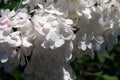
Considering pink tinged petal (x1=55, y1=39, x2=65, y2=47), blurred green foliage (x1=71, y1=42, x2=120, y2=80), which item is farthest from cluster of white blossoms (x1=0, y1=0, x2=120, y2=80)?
blurred green foliage (x1=71, y1=42, x2=120, y2=80)

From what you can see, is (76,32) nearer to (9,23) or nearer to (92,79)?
(9,23)

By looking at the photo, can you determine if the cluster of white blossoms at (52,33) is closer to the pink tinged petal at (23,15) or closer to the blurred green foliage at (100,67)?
the pink tinged petal at (23,15)

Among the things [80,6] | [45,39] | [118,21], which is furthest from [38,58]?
Answer: [118,21]

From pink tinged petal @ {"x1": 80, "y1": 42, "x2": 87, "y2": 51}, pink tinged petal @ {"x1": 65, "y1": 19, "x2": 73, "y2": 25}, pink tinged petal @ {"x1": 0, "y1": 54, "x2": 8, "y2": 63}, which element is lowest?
pink tinged petal @ {"x1": 80, "y1": 42, "x2": 87, "y2": 51}

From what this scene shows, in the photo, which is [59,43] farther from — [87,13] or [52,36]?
[87,13]

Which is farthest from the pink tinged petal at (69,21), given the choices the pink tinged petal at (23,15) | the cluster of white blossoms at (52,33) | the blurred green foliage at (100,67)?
the blurred green foliage at (100,67)

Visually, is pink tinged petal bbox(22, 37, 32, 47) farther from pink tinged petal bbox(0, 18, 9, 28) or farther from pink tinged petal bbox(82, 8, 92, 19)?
pink tinged petal bbox(82, 8, 92, 19)

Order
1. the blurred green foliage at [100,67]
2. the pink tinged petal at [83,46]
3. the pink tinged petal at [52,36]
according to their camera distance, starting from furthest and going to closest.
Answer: the blurred green foliage at [100,67], the pink tinged petal at [83,46], the pink tinged petal at [52,36]

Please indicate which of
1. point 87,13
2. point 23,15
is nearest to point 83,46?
point 87,13
